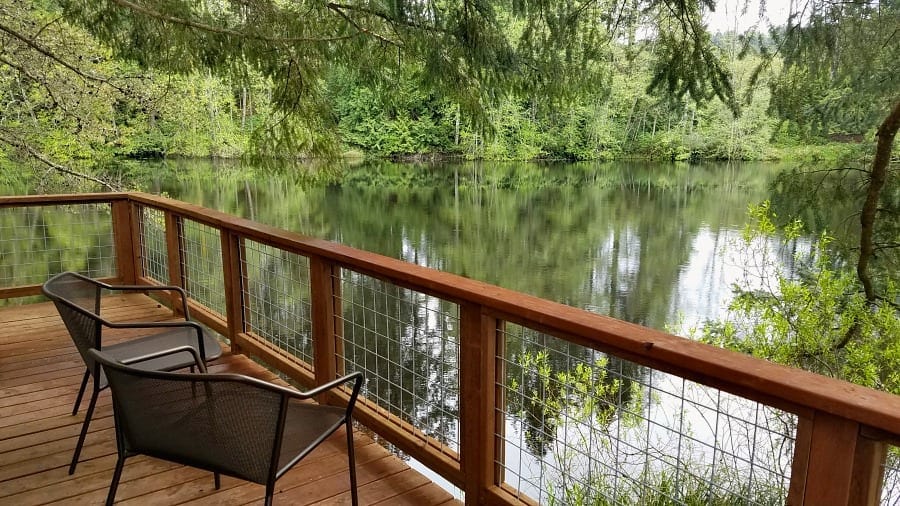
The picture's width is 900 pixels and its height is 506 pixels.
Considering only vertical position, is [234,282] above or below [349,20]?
below

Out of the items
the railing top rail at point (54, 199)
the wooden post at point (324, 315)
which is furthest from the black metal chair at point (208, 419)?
the railing top rail at point (54, 199)

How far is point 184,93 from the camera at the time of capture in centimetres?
1071

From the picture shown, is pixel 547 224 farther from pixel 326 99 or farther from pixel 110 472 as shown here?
pixel 110 472

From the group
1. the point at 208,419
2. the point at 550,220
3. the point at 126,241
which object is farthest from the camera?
the point at 550,220

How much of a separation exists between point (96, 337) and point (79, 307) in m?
0.13

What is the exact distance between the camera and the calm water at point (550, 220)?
13.1 m

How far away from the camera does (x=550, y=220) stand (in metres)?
20.0

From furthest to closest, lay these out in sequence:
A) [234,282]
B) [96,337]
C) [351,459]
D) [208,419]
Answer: [234,282] → [96,337] → [351,459] → [208,419]

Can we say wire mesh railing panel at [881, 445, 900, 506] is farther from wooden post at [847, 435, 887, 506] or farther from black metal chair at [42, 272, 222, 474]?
black metal chair at [42, 272, 222, 474]

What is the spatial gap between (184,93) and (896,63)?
9.97 meters

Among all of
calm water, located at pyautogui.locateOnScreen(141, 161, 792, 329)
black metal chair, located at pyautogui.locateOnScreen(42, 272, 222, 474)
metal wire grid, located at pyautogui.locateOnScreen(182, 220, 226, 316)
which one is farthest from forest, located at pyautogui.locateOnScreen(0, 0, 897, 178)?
black metal chair, located at pyautogui.locateOnScreen(42, 272, 222, 474)

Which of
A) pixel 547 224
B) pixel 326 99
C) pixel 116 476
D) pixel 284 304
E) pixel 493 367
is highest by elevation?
Result: pixel 326 99

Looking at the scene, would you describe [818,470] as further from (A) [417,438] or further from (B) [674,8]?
(B) [674,8]

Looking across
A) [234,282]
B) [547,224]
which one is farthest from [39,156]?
[547,224]
